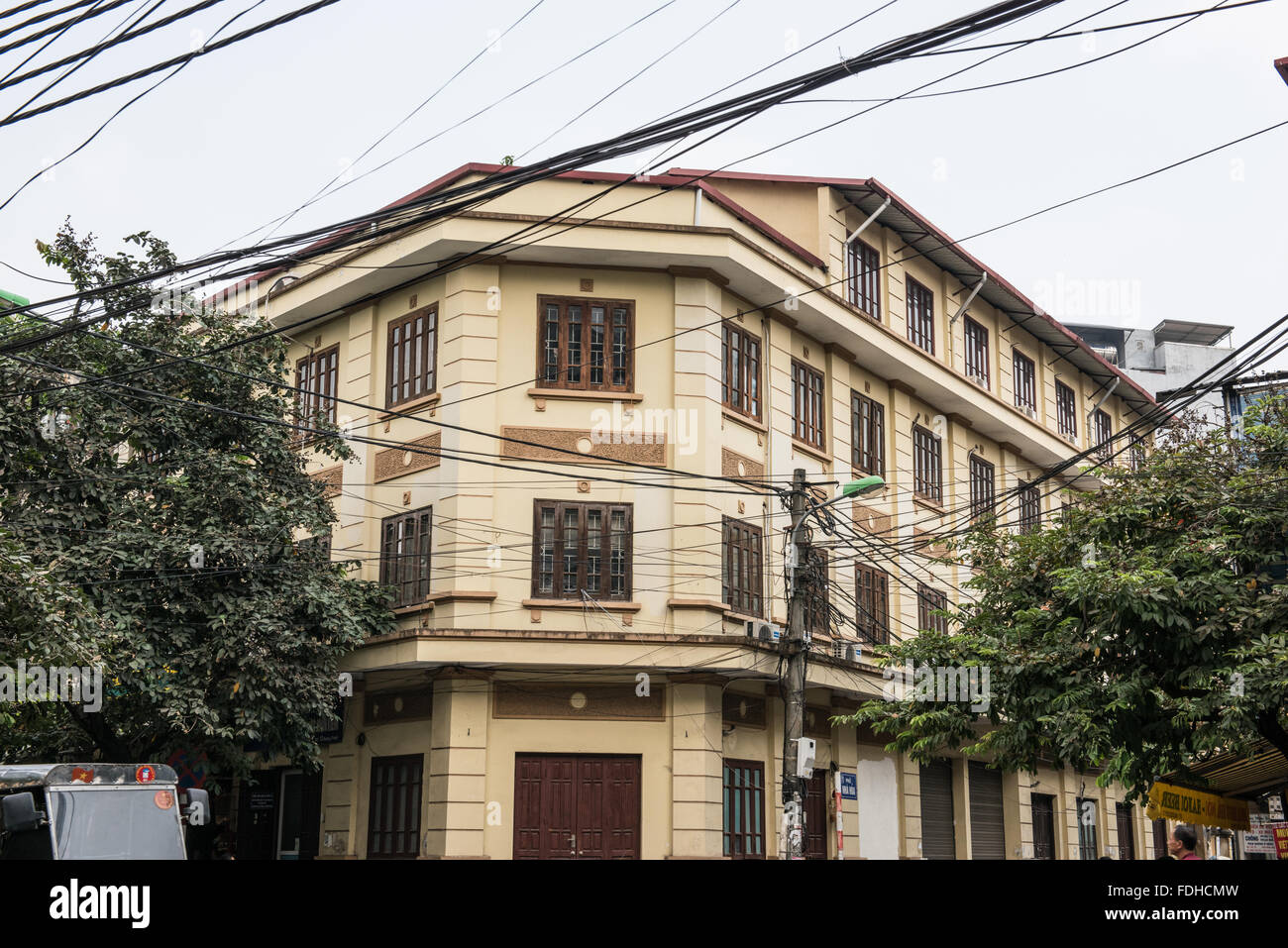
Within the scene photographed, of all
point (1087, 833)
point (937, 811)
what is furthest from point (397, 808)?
point (1087, 833)

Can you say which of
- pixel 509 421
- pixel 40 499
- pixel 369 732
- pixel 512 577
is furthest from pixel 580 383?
pixel 40 499

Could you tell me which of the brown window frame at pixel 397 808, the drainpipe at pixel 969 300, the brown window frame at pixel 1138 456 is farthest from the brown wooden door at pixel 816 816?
the drainpipe at pixel 969 300

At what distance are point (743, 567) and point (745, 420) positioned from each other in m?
2.52

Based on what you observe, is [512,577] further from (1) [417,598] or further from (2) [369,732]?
(2) [369,732]

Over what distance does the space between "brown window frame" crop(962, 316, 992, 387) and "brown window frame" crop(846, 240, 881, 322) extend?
4358 mm

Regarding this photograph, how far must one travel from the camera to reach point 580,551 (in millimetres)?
20594

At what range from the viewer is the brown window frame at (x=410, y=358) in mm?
21766

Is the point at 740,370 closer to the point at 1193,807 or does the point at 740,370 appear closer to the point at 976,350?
the point at 1193,807

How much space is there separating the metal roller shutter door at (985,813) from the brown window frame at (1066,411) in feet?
33.7

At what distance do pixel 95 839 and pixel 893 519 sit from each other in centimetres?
1780

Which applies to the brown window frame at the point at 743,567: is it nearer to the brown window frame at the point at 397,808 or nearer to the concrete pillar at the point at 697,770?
the concrete pillar at the point at 697,770

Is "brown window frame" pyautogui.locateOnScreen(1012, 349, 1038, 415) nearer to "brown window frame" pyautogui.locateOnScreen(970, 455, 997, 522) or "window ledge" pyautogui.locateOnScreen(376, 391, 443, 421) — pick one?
"brown window frame" pyautogui.locateOnScreen(970, 455, 997, 522)
